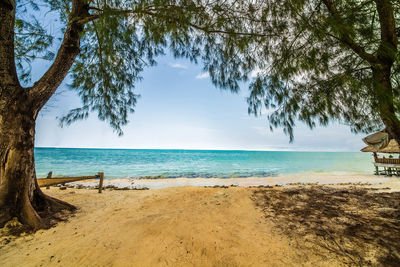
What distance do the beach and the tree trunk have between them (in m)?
0.40

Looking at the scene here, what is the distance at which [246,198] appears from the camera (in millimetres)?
4070

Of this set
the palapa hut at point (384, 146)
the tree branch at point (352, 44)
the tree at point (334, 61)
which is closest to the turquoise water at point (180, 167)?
the palapa hut at point (384, 146)

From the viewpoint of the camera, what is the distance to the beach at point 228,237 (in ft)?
6.08

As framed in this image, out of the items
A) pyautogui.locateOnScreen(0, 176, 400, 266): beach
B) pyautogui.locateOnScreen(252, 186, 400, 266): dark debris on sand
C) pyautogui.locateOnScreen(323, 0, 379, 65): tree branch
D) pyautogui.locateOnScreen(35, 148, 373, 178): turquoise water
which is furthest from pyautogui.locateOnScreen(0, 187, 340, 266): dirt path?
pyautogui.locateOnScreen(35, 148, 373, 178): turquoise water

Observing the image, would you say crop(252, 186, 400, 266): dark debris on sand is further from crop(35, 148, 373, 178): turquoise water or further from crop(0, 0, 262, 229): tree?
crop(35, 148, 373, 178): turquoise water

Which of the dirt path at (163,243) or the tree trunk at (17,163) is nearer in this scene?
the dirt path at (163,243)

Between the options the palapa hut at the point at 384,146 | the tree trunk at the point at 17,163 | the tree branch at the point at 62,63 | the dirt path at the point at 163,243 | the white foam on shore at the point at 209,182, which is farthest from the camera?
the white foam on shore at the point at 209,182

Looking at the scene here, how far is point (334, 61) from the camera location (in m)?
2.23

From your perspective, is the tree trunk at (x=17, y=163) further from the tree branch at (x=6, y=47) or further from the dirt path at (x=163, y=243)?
the dirt path at (x=163, y=243)

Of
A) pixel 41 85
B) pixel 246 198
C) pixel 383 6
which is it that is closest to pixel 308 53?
pixel 383 6

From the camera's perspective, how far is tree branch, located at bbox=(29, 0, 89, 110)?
3047mm

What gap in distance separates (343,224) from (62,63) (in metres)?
5.33

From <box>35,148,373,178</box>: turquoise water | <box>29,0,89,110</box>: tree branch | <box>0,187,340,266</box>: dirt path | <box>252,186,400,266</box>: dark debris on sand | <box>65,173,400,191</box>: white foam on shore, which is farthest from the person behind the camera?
<box>35,148,373,178</box>: turquoise water

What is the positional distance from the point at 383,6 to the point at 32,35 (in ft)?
18.7
